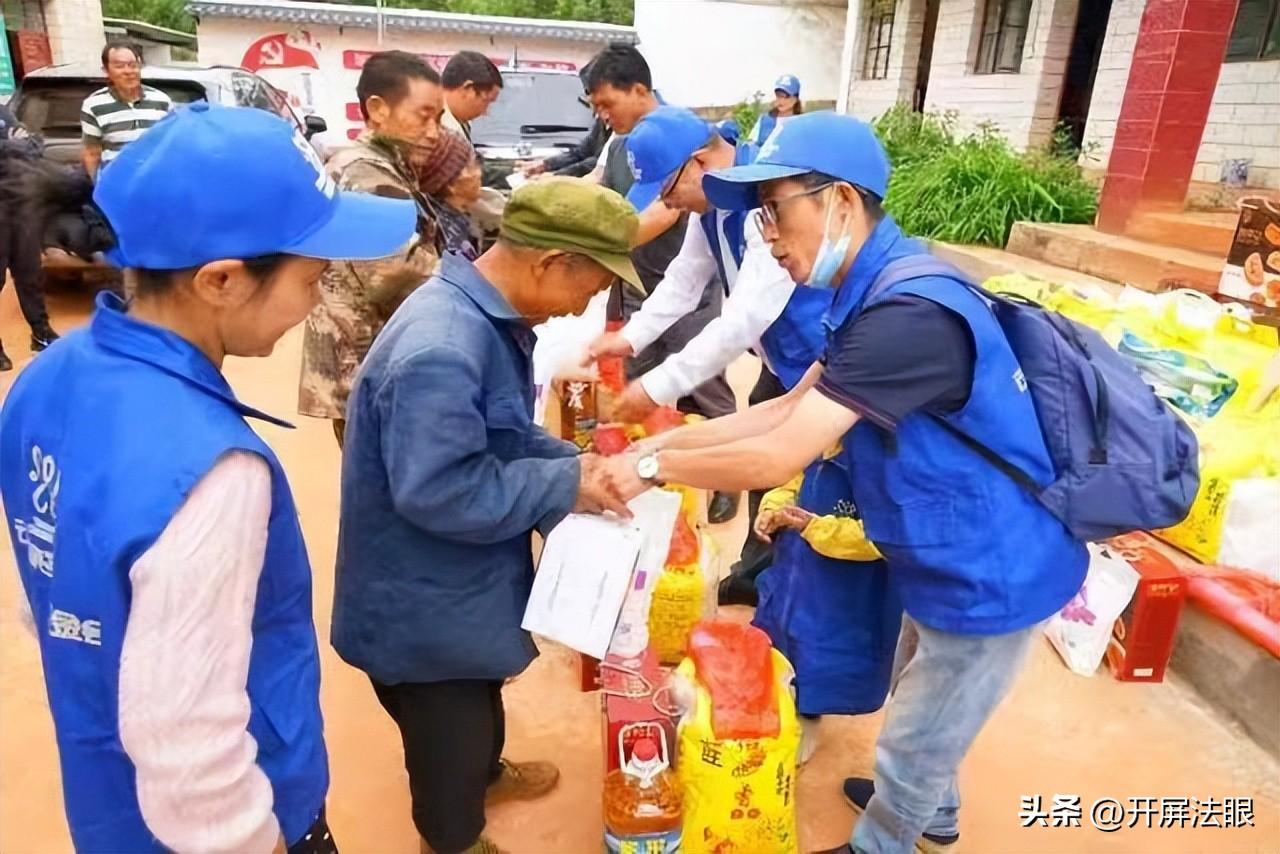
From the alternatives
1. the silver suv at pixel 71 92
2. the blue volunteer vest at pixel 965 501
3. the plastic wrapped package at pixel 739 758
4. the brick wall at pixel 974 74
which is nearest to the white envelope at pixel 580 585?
the plastic wrapped package at pixel 739 758

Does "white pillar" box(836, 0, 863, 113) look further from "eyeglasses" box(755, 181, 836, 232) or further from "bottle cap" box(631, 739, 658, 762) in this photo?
"bottle cap" box(631, 739, 658, 762)

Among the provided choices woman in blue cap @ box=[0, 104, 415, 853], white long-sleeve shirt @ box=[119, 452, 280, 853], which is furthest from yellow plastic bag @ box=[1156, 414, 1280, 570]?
white long-sleeve shirt @ box=[119, 452, 280, 853]

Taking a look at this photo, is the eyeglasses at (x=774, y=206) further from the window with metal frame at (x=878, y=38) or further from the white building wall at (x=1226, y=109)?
the window with metal frame at (x=878, y=38)

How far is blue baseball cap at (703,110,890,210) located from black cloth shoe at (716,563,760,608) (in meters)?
1.95

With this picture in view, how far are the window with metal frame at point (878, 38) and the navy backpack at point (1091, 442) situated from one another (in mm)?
12300

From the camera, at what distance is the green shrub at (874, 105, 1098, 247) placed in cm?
713

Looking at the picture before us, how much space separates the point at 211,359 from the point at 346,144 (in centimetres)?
206

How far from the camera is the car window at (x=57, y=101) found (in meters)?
6.94

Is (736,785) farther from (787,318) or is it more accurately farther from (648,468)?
(787,318)

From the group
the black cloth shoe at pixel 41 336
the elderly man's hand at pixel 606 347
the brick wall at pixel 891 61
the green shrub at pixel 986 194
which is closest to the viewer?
the elderly man's hand at pixel 606 347

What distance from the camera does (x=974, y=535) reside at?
65.9 inches

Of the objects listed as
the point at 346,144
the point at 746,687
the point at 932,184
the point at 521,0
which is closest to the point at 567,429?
the point at 346,144

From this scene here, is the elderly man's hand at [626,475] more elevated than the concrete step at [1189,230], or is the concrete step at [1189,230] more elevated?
the elderly man's hand at [626,475]

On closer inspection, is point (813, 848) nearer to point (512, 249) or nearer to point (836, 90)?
point (512, 249)
